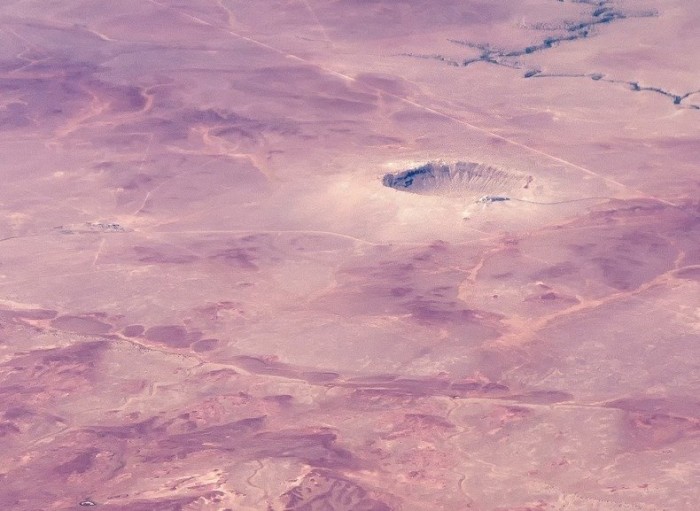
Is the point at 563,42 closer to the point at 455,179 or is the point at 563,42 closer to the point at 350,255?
the point at 455,179

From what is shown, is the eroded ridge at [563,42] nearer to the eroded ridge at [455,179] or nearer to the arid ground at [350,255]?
the arid ground at [350,255]

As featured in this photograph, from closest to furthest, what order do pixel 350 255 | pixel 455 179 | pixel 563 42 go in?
pixel 350 255 < pixel 455 179 < pixel 563 42

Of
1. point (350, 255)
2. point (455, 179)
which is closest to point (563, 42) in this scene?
point (455, 179)

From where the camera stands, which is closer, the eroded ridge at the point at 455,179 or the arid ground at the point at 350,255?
the arid ground at the point at 350,255

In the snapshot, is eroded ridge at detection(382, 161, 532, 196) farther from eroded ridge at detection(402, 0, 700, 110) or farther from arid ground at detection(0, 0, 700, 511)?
eroded ridge at detection(402, 0, 700, 110)

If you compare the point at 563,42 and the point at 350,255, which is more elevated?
the point at 563,42

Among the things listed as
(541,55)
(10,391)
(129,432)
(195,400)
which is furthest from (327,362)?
(541,55)

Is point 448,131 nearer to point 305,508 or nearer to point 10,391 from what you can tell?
point 10,391

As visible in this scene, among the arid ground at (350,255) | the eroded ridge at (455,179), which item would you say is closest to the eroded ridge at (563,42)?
the arid ground at (350,255)
